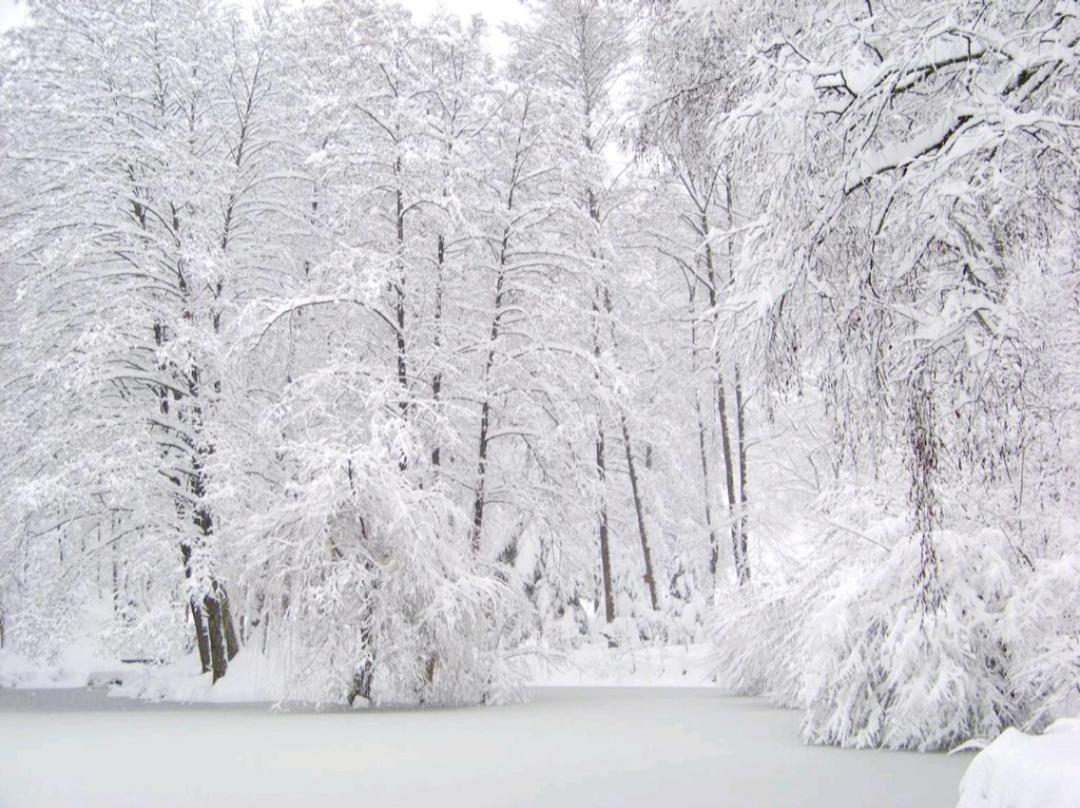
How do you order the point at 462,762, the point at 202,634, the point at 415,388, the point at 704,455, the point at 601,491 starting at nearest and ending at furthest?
1. the point at 462,762
2. the point at 415,388
3. the point at 601,491
4. the point at 202,634
5. the point at 704,455

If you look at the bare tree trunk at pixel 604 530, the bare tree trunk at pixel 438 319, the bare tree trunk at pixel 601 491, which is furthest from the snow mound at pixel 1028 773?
the bare tree trunk at pixel 604 530

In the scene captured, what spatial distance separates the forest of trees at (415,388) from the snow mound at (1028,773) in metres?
2.50

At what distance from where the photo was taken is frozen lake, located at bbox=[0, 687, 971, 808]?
6.56 m

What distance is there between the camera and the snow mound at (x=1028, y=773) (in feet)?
12.5

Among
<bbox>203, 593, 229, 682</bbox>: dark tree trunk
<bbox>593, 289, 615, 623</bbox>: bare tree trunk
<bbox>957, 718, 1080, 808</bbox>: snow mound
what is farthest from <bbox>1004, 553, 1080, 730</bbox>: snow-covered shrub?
<bbox>203, 593, 229, 682</bbox>: dark tree trunk

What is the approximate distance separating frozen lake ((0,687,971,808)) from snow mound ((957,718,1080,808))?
1815 millimetres

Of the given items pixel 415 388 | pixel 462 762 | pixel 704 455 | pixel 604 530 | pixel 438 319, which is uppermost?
pixel 438 319

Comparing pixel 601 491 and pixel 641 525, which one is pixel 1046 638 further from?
pixel 641 525

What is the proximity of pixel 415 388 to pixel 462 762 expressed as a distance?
8.44 meters

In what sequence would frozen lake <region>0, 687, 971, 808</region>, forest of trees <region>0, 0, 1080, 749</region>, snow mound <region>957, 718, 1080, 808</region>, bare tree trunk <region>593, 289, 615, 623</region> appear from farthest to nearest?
bare tree trunk <region>593, 289, 615, 623</region> < forest of trees <region>0, 0, 1080, 749</region> < frozen lake <region>0, 687, 971, 808</region> < snow mound <region>957, 718, 1080, 808</region>

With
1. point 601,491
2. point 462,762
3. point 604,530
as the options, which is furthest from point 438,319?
point 462,762

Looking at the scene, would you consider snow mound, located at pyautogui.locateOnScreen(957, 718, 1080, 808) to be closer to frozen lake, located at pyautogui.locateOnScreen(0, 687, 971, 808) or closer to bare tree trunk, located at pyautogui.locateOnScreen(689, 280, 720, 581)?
frozen lake, located at pyautogui.locateOnScreen(0, 687, 971, 808)

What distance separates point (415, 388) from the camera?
51.8 feet

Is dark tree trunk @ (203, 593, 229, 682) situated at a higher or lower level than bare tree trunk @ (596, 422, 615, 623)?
lower
